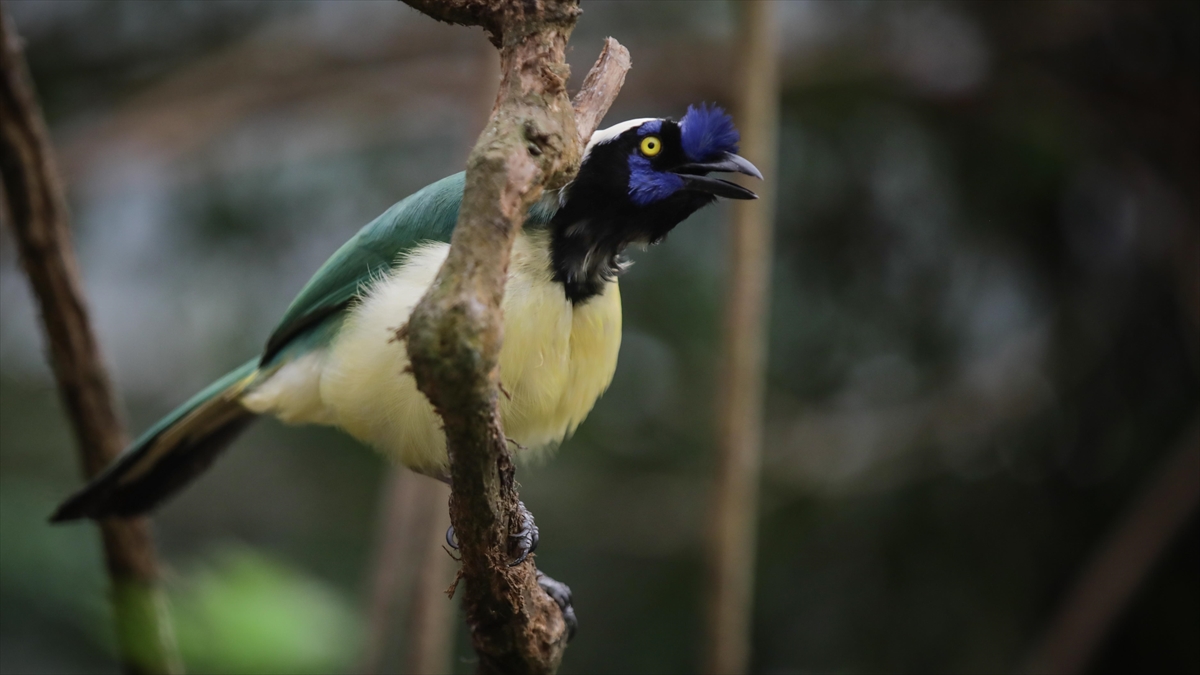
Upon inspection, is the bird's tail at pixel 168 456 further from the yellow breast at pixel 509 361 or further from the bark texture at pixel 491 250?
the bark texture at pixel 491 250

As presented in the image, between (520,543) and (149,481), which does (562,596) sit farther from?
(149,481)

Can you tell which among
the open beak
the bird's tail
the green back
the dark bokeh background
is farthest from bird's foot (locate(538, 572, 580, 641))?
the dark bokeh background

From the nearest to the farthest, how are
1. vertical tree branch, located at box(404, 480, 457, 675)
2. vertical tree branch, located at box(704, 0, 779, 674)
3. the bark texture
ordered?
the bark texture < vertical tree branch, located at box(704, 0, 779, 674) < vertical tree branch, located at box(404, 480, 457, 675)

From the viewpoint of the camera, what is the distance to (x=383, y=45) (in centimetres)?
602

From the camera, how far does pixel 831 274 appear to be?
19.2 ft

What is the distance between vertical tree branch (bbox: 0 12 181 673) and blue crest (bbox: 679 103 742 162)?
197 cm

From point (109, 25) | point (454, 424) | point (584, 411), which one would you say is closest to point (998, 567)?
point (584, 411)

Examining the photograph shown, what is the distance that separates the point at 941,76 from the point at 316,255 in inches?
138

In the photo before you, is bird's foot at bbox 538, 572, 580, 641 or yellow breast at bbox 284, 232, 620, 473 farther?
bird's foot at bbox 538, 572, 580, 641

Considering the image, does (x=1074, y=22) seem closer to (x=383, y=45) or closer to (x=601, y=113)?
(x=383, y=45)

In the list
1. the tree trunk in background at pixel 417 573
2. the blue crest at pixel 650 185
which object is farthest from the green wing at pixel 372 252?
the tree trunk in background at pixel 417 573

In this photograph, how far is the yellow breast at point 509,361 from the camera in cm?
267

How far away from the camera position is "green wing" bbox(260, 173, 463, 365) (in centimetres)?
289

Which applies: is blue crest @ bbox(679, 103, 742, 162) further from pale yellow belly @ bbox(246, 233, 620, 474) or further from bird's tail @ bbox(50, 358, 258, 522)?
bird's tail @ bbox(50, 358, 258, 522)
